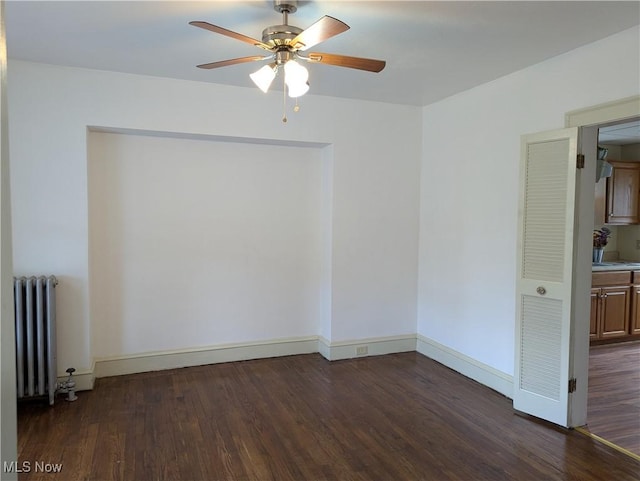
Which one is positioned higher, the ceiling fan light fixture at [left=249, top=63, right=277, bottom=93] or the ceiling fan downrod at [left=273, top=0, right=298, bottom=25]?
the ceiling fan downrod at [left=273, top=0, right=298, bottom=25]

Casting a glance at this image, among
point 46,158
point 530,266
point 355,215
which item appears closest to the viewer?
point 530,266

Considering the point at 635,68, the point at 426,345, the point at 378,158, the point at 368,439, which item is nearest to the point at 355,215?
the point at 378,158

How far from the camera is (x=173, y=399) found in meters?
3.54

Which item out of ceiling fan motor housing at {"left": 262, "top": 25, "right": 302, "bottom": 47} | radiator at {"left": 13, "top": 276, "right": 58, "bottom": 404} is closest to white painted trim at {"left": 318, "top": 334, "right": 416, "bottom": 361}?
radiator at {"left": 13, "top": 276, "right": 58, "bottom": 404}

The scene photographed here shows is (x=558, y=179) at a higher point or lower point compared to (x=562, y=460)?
higher

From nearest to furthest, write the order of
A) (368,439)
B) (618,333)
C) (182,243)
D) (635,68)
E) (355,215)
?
1. (635,68)
2. (368,439)
3. (182,243)
4. (355,215)
5. (618,333)

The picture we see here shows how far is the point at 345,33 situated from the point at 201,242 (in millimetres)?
2397

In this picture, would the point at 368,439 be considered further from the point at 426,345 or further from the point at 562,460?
the point at 426,345

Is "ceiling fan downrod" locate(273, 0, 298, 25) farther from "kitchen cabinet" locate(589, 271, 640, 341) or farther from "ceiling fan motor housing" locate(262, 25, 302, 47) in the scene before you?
"kitchen cabinet" locate(589, 271, 640, 341)

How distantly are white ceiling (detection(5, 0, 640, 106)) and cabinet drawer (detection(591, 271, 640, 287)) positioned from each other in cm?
281

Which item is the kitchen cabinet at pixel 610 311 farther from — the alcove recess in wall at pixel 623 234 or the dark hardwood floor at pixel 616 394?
the alcove recess in wall at pixel 623 234

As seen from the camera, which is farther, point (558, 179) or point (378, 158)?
point (378, 158)

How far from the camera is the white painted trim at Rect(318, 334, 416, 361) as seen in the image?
4.52m

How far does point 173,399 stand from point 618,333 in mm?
4931
